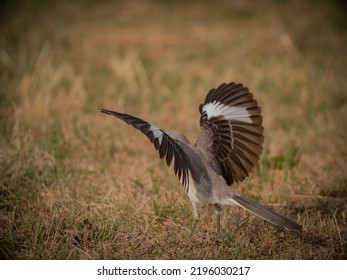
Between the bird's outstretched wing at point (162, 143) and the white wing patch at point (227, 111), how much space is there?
25.6 inches

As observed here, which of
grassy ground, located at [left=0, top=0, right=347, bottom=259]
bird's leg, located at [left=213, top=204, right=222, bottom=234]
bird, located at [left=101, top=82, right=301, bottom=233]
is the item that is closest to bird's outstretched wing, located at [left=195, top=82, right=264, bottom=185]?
bird, located at [left=101, top=82, right=301, bottom=233]

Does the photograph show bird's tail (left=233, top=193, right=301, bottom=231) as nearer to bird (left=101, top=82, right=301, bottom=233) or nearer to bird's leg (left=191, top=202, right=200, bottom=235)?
bird (left=101, top=82, right=301, bottom=233)

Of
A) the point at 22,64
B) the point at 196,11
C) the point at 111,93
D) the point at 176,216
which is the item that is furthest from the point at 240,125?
the point at 196,11

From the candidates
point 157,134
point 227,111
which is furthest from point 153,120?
point 157,134

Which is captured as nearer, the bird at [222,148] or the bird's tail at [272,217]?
the bird's tail at [272,217]

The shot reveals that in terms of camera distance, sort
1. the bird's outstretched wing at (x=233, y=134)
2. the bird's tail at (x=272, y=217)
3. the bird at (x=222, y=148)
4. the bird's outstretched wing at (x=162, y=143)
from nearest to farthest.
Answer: the bird's outstretched wing at (x=162, y=143)
the bird's tail at (x=272, y=217)
the bird at (x=222, y=148)
the bird's outstretched wing at (x=233, y=134)

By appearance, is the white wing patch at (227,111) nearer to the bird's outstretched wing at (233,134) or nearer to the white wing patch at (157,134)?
the bird's outstretched wing at (233,134)

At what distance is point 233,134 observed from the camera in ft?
15.0

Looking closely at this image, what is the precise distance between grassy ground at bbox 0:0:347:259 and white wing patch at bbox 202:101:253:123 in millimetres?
825

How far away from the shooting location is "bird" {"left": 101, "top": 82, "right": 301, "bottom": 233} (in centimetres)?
432

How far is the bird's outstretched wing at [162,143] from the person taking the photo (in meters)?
3.78

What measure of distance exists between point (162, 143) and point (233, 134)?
92 cm

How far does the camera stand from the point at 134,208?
15.8ft

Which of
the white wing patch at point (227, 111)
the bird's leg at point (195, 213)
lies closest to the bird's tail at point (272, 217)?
the bird's leg at point (195, 213)
